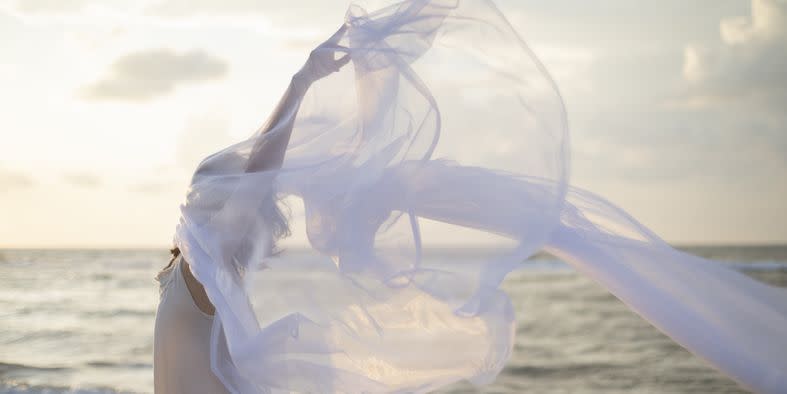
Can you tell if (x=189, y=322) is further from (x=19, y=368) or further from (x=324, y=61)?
(x=19, y=368)

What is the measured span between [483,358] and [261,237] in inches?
34.8

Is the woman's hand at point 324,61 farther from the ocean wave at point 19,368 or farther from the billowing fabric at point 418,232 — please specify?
the ocean wave at point 19,368

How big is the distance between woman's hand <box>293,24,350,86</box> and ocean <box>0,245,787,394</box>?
825 millimetres

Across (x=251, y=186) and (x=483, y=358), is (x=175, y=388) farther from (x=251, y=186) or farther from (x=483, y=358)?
(x=483, y=358)

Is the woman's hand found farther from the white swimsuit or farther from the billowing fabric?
the white swimsuit

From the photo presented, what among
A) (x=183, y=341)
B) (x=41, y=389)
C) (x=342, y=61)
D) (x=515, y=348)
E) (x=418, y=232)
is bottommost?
(x=515, y=348)

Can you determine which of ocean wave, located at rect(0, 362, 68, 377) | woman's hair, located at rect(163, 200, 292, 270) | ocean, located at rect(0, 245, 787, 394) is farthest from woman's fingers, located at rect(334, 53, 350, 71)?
ocean wave, located at rect(0, 362, 68, 377)

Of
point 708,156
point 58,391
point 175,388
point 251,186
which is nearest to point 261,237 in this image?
point 251,186

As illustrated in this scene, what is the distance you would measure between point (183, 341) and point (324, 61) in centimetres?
120

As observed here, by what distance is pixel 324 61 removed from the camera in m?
2.71

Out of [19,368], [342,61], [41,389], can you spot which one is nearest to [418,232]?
[342,61]

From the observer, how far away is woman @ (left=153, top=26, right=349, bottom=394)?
2756 millimetres

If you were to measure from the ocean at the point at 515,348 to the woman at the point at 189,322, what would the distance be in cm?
86

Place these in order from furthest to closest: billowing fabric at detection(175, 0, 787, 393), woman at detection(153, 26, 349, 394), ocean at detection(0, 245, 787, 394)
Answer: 1. ocean at detection(0, 245, 787, 394)
2. woman at detection(153, 26, 349, 394)
3. billowing fabric at detection(175, 0, 787, 393)
